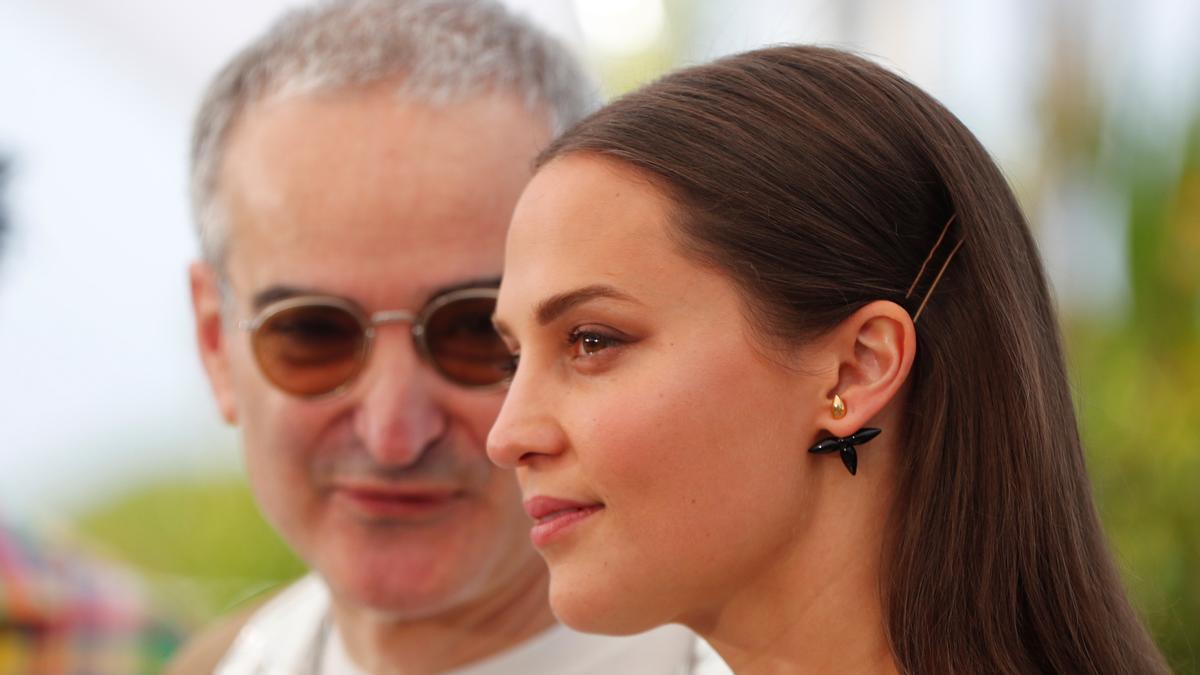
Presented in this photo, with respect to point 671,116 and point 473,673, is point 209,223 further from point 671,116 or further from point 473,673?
point 671,116

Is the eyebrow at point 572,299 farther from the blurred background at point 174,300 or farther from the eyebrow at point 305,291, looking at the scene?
the blurred background at point 174,300

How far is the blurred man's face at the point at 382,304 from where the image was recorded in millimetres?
2441

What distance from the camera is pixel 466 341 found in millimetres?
2449

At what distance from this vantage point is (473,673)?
104 inches

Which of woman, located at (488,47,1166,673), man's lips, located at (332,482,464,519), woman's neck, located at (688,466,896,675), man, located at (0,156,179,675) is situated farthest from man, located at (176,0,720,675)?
man, located at (0,156,179,675)

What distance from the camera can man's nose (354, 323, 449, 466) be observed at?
2.41m

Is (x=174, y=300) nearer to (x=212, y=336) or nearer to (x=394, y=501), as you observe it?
(x=212, y=336)

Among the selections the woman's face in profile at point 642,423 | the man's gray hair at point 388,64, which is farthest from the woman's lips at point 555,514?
the man's gray hair at point 388,64

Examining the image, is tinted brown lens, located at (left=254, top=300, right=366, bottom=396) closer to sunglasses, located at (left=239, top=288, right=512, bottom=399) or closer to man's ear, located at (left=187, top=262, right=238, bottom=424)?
sunglasses, located at (left=239, top=288, right=512, bottom=399)

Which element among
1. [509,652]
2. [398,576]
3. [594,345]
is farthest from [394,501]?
[594,345]

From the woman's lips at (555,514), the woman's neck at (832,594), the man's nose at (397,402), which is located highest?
the man's nose at (397,402)

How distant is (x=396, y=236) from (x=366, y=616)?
0.78 m

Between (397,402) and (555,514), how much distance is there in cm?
66

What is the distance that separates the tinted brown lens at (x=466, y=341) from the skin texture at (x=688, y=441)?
625 mm
